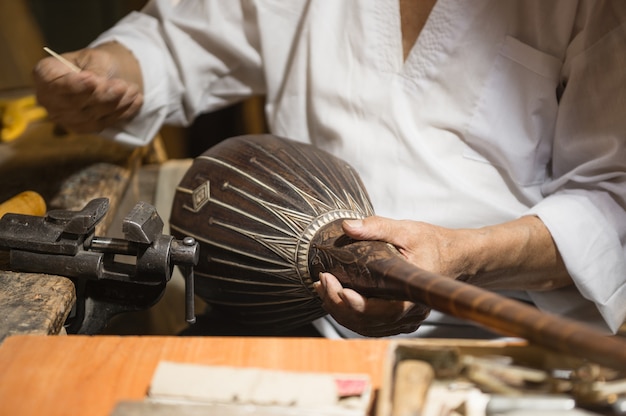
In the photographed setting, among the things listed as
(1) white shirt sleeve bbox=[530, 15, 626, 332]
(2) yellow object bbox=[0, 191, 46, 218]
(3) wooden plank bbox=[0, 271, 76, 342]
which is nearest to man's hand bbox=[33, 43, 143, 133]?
(2) yellow object bbox=[0, 191, 46, 218]

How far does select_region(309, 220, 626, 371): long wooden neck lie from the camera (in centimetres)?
72

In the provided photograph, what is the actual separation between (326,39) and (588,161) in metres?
0.54

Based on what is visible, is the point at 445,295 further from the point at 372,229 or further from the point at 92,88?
the point at 92,88

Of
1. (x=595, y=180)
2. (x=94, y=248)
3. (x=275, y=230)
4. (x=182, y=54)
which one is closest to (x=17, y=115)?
(x=182, y=54)

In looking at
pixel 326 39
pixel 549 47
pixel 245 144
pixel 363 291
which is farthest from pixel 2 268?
pixel 549 47

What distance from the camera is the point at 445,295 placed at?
0.83 m

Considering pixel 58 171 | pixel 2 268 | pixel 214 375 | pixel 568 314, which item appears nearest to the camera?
pixel 214 375

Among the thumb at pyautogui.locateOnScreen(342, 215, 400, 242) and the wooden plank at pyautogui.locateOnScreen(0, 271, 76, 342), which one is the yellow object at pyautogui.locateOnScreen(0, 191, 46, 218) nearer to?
the wooden plank at pyautogui.locateOnScreen(0, 271, 76, 342)

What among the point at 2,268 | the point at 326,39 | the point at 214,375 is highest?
the point at 326,39

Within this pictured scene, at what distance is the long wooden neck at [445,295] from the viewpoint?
2.37 feet

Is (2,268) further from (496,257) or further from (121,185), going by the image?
(496,257)

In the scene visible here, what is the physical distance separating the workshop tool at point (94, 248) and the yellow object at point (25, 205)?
193 mm

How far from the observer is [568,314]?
A: 1388mm

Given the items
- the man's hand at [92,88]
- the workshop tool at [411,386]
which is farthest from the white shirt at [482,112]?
the workshop tool at [411,386]
